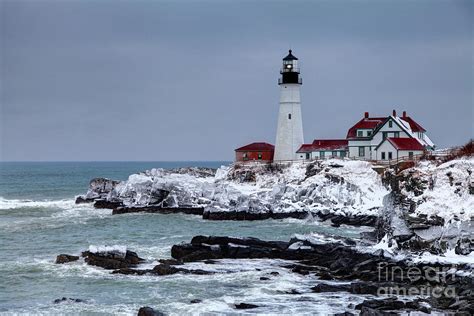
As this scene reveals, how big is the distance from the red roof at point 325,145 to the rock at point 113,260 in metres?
33.1

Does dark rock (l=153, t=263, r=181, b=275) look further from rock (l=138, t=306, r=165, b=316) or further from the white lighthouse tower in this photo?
Answer: the white lighthouse tower

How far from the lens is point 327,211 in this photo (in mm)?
50688

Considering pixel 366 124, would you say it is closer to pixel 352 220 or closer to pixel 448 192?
pixel 352 220

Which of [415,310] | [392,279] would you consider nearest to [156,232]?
[392,279]

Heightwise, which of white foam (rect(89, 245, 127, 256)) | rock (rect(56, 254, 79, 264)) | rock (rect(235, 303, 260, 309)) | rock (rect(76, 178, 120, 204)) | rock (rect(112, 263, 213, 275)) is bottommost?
rock (rect(235, 303, 260, 309))

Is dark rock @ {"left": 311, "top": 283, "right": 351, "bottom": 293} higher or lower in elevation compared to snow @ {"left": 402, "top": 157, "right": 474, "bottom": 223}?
lower

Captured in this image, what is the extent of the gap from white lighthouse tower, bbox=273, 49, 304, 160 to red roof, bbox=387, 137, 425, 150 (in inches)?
410

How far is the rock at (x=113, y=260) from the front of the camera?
32.8m

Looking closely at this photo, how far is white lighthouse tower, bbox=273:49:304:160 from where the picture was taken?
6588 cm

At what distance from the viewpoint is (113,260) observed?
33188 mm

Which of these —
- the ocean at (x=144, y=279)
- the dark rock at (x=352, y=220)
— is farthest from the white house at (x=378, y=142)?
the ocean at (x=144, y=279)

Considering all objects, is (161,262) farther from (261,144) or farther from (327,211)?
(261,144)

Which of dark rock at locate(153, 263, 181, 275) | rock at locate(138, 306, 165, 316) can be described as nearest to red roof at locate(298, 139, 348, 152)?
dark rock at locate(153, 263, 181, 275)

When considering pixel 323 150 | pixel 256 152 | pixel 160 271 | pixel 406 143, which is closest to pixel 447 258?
pixel 160 271
